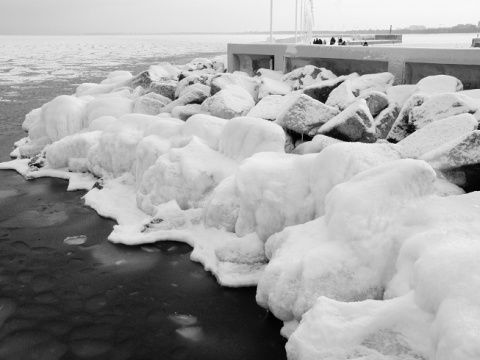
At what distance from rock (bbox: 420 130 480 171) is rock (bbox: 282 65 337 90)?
5715mm

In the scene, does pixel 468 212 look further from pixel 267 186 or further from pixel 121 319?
pixel 121 319

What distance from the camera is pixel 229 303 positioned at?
4.39m

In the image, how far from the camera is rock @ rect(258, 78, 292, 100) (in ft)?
32.1

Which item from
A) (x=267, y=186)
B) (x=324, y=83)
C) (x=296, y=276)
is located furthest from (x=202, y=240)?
(x=324, y=83)

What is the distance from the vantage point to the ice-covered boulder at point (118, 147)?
7539 millimetres

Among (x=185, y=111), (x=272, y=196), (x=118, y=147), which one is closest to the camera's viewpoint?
(x=272, y=196)

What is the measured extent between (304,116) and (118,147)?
3052 mm

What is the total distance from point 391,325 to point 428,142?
3.17 metres

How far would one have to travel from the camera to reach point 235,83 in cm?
1031

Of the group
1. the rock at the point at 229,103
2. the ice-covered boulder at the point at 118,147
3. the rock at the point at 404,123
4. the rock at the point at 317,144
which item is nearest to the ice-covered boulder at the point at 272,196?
the rock at the point at 317,144

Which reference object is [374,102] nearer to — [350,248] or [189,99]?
[189,99]

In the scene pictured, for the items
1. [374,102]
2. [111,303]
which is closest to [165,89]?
[374,102]

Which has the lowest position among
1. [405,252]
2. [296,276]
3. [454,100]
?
[296,276]

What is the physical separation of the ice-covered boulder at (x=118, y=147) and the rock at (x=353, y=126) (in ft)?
10.2
